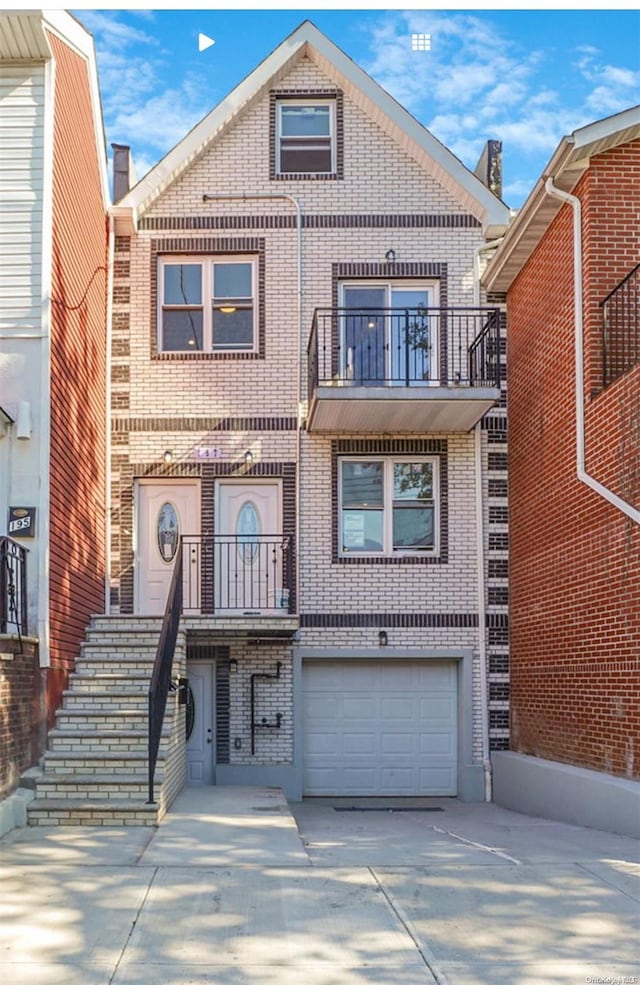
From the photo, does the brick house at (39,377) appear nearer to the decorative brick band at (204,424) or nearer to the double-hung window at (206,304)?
the decorative brick band at (204,424)

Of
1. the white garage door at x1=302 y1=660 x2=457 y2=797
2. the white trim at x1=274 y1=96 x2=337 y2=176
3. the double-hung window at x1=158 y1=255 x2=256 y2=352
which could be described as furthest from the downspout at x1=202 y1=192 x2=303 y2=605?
the white garage door at x1=302 y1=660 x2=457 y2=797

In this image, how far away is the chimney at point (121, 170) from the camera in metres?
15.5

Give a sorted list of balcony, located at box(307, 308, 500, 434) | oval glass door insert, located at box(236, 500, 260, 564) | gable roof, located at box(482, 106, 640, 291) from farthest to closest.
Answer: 1. oval glass door insert, located at box(236, 500, 260, 564)
2. balcony, located at box(307, 308, 500, 434)
3. gable roof, located at box(482, 106, 640, 291)

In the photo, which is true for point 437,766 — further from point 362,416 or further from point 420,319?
point 420,319

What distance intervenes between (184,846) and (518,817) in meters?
4.77

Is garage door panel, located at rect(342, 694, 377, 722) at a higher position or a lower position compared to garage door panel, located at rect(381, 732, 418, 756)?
higher

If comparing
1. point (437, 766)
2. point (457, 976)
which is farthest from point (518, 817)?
point (457, 976)

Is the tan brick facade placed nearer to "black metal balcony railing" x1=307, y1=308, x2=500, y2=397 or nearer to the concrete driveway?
"black metal balcony railing" x1=307, y1=308, x2=500, y2=397

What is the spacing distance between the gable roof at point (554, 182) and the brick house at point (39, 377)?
16.5 feet

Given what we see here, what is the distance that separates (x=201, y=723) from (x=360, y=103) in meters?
8.43

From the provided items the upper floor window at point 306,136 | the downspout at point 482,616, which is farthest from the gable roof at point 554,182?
the upper floor window at point 306,136

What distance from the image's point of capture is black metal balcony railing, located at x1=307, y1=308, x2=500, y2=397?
14.0 meters

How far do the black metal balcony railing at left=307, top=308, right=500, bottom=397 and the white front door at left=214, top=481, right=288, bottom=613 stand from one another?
5.31 ft

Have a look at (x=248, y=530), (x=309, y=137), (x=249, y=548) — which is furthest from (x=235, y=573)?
(x=309, y=137)
